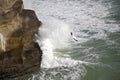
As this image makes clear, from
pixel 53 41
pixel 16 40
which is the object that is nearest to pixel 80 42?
pixel 53 41

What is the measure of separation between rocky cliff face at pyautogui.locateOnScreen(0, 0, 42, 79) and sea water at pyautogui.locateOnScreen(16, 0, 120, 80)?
0.51 metres

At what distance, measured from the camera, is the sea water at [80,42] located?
10070 mm

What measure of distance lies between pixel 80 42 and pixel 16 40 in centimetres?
428

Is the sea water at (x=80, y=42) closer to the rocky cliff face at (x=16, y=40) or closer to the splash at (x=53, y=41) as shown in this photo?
the splash at (x=53, y=41)

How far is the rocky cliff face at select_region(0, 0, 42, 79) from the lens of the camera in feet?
30.5

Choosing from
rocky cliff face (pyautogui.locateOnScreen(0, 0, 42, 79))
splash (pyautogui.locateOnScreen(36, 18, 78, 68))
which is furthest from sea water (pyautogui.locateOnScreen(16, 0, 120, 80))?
rocky cliff face (pyautogui.locateOnScreen(0, 0, 42, 79))

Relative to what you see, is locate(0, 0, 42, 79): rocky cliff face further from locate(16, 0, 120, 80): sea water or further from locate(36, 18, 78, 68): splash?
locate(36, 18, 78, 68): splash

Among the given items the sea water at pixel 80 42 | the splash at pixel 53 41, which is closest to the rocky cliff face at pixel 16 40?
the sea water at pixel 80 42

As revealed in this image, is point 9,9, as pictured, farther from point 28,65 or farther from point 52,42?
point 52,42

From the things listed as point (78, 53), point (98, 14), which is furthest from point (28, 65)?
point (98, 14)

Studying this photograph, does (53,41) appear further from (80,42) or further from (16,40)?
(16,40)

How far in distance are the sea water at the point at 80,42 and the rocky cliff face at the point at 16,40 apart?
1.69 feet

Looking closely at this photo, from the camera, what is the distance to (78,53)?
11.7 m

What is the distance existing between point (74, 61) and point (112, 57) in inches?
66.8
